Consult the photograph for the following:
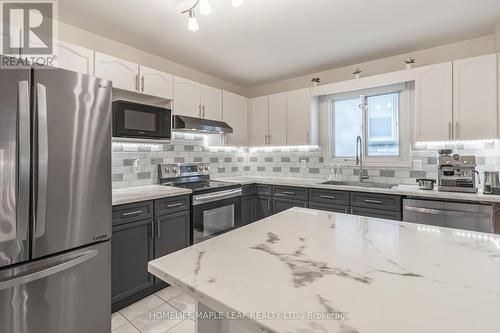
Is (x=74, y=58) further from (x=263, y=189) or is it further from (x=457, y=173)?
(x=457, y=173)

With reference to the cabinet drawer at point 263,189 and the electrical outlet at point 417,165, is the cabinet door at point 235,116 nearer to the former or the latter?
the cabinet drawer at point 263,189

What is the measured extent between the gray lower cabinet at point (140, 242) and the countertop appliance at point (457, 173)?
252cm

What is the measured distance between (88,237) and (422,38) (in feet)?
11.3

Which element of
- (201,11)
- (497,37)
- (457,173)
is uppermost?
(497,37)

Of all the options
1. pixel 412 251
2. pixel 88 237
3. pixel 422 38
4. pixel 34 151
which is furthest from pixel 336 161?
pixel 34 151

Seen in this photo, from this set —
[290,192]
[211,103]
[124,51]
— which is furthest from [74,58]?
[290,192]

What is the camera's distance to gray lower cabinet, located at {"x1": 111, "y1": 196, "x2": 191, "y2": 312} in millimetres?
1972

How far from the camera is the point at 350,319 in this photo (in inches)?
20.9

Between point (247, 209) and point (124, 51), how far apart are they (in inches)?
92.4

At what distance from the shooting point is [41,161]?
1.40 m

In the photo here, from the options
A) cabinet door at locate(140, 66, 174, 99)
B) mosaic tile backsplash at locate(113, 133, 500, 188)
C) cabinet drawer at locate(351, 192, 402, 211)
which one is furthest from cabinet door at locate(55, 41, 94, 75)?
cabinet drawer at locate(351, 192, 402, 211)

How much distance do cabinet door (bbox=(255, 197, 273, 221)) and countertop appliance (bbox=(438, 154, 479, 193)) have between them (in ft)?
6.09

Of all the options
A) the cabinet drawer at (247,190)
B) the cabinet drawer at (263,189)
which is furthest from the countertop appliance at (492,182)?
the cabinet drawer at (247,190)

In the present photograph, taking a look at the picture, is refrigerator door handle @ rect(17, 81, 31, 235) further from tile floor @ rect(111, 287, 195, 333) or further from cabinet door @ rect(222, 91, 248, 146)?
cabinet door @ rect(222, 91, 248, 146)
